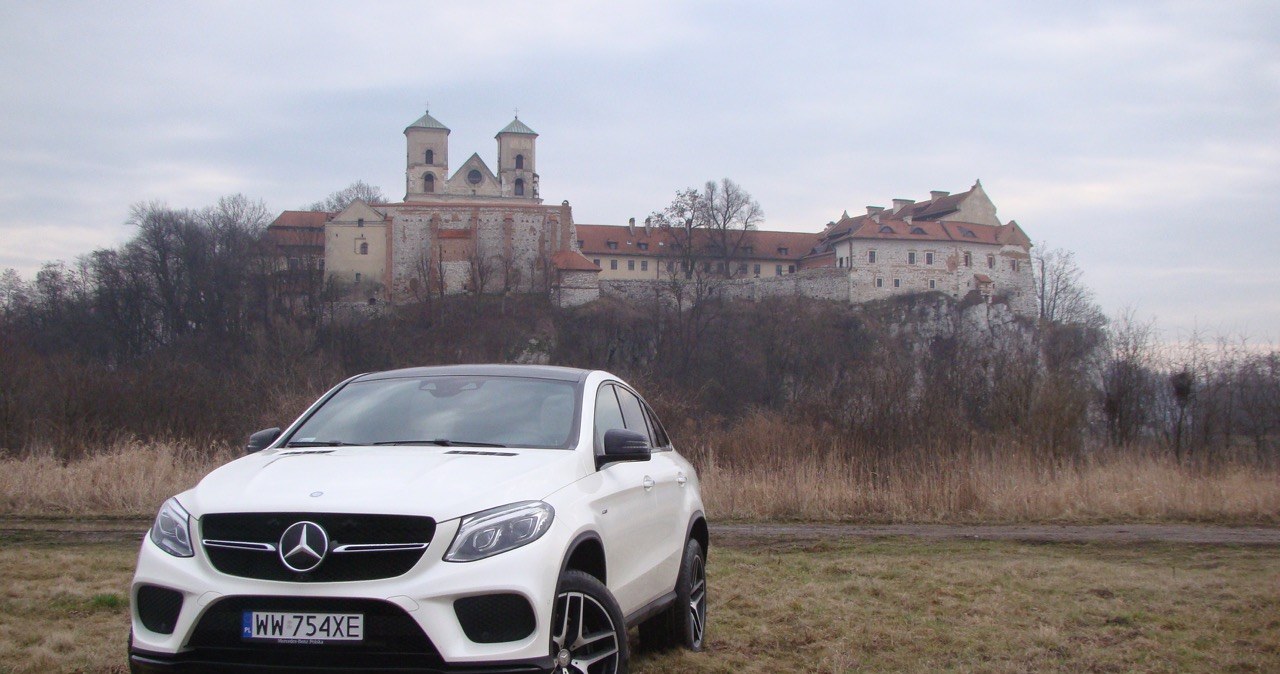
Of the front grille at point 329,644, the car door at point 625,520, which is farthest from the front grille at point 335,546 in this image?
the car door at point 625,520

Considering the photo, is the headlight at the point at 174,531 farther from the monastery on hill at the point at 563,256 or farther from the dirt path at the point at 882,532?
the monastery on hill at the point at 563,256

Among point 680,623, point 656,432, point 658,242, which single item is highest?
point 658,242

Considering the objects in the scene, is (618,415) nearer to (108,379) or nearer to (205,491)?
(205,491)

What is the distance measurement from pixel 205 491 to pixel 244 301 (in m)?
88.6

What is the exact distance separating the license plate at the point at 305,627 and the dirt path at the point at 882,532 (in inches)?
335

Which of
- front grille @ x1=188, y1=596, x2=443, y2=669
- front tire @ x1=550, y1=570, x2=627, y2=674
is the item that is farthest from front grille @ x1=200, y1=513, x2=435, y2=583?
front tire @ x1=550, y1=570, x2=627, y2=674

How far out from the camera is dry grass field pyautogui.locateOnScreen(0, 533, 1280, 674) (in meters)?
6.69

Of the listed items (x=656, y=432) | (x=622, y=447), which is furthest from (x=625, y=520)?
(x=656, y=432)

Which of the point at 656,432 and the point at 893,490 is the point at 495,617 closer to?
the point at 656,432

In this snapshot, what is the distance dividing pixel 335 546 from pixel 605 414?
2315 mm

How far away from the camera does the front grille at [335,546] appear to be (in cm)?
446

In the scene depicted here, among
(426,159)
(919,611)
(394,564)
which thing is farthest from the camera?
(426,159)

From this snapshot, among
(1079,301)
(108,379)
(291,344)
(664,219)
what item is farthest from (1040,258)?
(108,379)

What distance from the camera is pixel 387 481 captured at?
479 centimetres
